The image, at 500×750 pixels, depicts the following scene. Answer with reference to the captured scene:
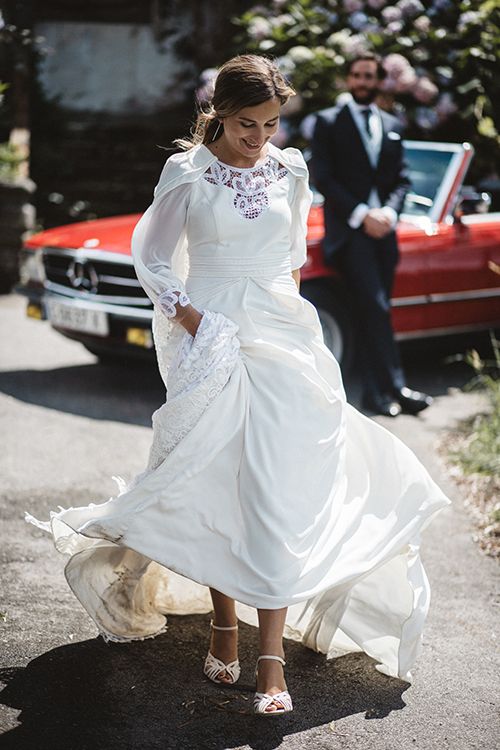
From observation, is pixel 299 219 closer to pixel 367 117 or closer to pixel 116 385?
pixel 367 117

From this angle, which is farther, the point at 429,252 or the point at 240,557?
the point at 429,252

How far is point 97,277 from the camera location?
670 centimetres

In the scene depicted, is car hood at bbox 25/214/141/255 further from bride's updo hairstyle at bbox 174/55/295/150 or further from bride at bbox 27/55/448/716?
bride's updo hairstyle at bbox 174/55/295/150

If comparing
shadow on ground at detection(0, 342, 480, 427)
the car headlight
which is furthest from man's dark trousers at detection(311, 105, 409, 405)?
the car headlight

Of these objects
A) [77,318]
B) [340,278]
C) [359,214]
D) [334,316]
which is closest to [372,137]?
[359,214]

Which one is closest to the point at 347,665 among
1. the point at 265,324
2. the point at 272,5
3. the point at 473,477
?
the point at 265,324

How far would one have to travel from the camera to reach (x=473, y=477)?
5.59 meters

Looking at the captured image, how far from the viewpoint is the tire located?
6.80 m

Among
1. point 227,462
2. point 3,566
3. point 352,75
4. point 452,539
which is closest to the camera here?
point 227,462

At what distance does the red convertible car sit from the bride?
3.05 metres

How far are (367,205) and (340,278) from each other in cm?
52

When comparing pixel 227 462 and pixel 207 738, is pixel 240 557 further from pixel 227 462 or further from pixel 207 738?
pixel 207 738

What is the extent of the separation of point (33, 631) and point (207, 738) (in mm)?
907

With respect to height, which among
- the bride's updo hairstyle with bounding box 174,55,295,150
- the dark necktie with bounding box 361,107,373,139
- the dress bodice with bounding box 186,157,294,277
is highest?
the bride's updo hairstyle with bounding box 174,55,295,150
